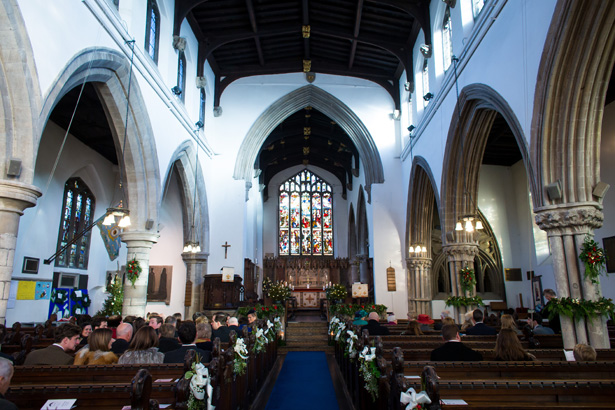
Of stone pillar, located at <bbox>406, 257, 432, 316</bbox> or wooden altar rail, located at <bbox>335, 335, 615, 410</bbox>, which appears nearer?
wooden altar rail, located at <bbox>335, 335, 615, 410</bbox>

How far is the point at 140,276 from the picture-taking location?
9430 mm

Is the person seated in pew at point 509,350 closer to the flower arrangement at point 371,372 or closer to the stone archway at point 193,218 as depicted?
the flower arrangement at point 371,372

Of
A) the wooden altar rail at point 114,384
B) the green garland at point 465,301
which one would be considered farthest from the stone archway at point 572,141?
the wooden altar rail at point 114,384

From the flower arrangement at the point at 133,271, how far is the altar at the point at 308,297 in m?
12.5

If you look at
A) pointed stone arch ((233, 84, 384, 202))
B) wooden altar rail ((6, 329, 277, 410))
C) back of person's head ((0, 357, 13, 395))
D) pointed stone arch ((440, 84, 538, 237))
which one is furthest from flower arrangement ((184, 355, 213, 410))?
pointed stone arch ((233, 84, 384, 202))

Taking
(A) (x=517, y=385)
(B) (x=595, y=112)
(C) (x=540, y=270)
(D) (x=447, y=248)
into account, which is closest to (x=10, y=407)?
(A) (x=517, y=385)

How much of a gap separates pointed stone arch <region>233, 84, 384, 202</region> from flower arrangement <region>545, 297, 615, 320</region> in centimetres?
999

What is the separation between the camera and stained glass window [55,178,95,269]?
1250 cm

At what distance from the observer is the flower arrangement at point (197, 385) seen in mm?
2848

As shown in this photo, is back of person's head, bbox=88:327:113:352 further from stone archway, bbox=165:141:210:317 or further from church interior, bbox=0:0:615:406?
stone archway, bbox=165:141:210:317

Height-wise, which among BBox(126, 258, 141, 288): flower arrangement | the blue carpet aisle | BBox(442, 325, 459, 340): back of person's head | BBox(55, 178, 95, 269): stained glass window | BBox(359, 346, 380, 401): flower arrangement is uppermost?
BBox(55, 178, 95, 269): stained glass window

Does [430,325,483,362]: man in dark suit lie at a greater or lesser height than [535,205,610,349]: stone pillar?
lesser

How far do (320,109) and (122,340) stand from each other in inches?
515

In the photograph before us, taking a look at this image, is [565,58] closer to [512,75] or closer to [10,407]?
[512,75]
